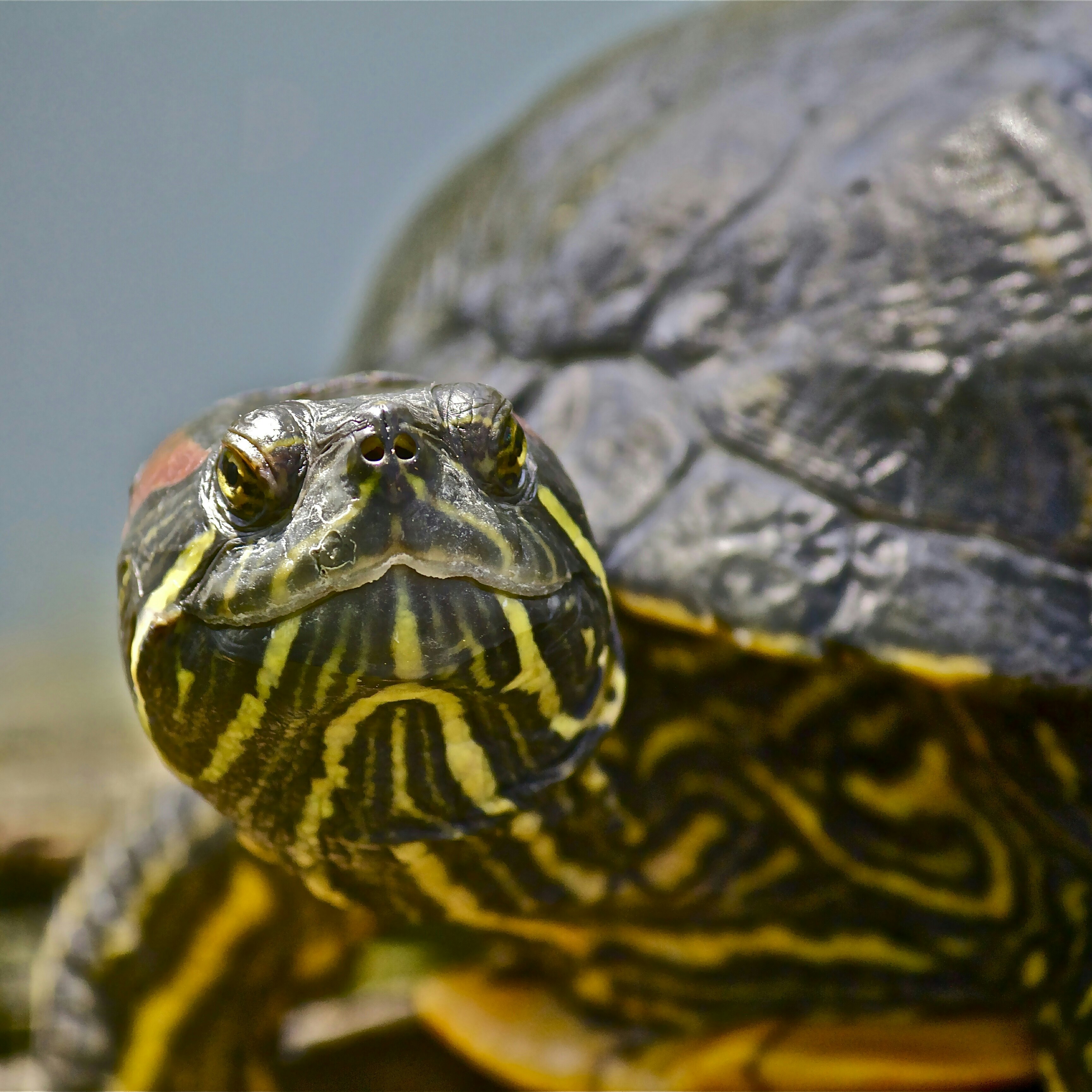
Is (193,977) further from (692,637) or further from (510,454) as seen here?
(510,454)

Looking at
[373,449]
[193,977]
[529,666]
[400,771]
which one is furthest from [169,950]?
[373,449]

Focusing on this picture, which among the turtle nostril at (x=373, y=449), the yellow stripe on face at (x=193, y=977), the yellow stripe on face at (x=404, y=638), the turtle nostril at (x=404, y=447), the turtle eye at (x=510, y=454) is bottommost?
the yellow stripe on face at (x=193, y=977)

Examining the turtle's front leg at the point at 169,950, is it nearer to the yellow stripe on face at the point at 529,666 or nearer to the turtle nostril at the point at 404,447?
the yellow stripe on face at the point at 529,666

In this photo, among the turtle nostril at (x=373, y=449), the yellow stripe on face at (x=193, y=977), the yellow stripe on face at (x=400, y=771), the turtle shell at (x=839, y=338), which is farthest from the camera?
the yellow stripe on face at (x=193, y=977)

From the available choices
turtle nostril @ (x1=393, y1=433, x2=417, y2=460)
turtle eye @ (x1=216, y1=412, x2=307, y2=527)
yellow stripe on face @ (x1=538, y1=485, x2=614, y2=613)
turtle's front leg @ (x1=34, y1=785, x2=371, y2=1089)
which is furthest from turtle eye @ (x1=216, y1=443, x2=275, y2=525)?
turtle's front leg @ (x1=34, y1=785, x2=371, y2=1089)

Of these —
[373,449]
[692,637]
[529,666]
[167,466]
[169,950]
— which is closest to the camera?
[373,449]

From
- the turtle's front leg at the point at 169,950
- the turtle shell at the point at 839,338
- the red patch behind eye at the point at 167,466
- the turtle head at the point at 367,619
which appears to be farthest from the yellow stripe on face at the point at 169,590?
the turtle's front leg at the point at 169,950

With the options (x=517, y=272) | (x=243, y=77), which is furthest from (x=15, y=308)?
(x=517, y=272)

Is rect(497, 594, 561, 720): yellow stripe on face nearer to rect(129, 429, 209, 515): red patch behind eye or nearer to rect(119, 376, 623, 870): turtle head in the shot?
rect(119, 376, 623, 870): turtle head
